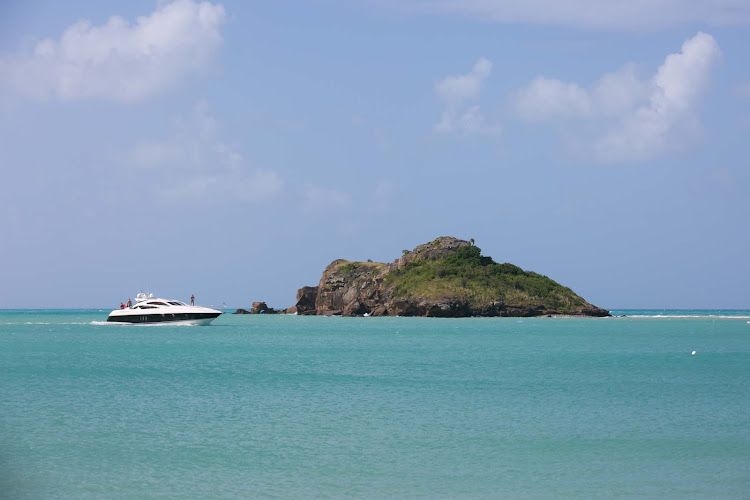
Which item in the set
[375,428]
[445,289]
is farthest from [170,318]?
[375,428]

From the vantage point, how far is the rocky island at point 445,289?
422 ft

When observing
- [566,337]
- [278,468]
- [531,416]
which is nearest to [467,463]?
[278,468]

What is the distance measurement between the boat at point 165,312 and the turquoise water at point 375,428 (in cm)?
3647

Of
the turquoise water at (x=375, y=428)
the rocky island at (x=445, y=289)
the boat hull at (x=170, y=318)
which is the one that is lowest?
the turquoise water at (x=375, y=428)

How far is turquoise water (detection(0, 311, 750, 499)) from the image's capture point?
18.9 meters

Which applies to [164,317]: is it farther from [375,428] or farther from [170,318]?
[375,428]

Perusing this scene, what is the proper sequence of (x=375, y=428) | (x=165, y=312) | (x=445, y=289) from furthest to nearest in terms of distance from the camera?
(x=445, y=289) < (x=165, y=312) < (x=375, y=428)

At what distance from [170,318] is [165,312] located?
0.95 m

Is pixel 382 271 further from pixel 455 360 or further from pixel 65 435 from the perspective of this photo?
pixel 65 435

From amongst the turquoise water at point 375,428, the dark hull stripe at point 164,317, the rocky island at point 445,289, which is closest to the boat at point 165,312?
the dark hull stripe at point 164,317

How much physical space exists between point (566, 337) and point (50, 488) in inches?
2358

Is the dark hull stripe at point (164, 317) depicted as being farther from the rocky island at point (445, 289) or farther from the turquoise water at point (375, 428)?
the rocky island at point (445, 289)

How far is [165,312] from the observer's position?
84188 mm

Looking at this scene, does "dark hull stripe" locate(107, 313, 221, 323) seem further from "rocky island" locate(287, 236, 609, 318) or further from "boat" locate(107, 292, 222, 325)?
"rocky island" locate(287, 236, 609, 318)
